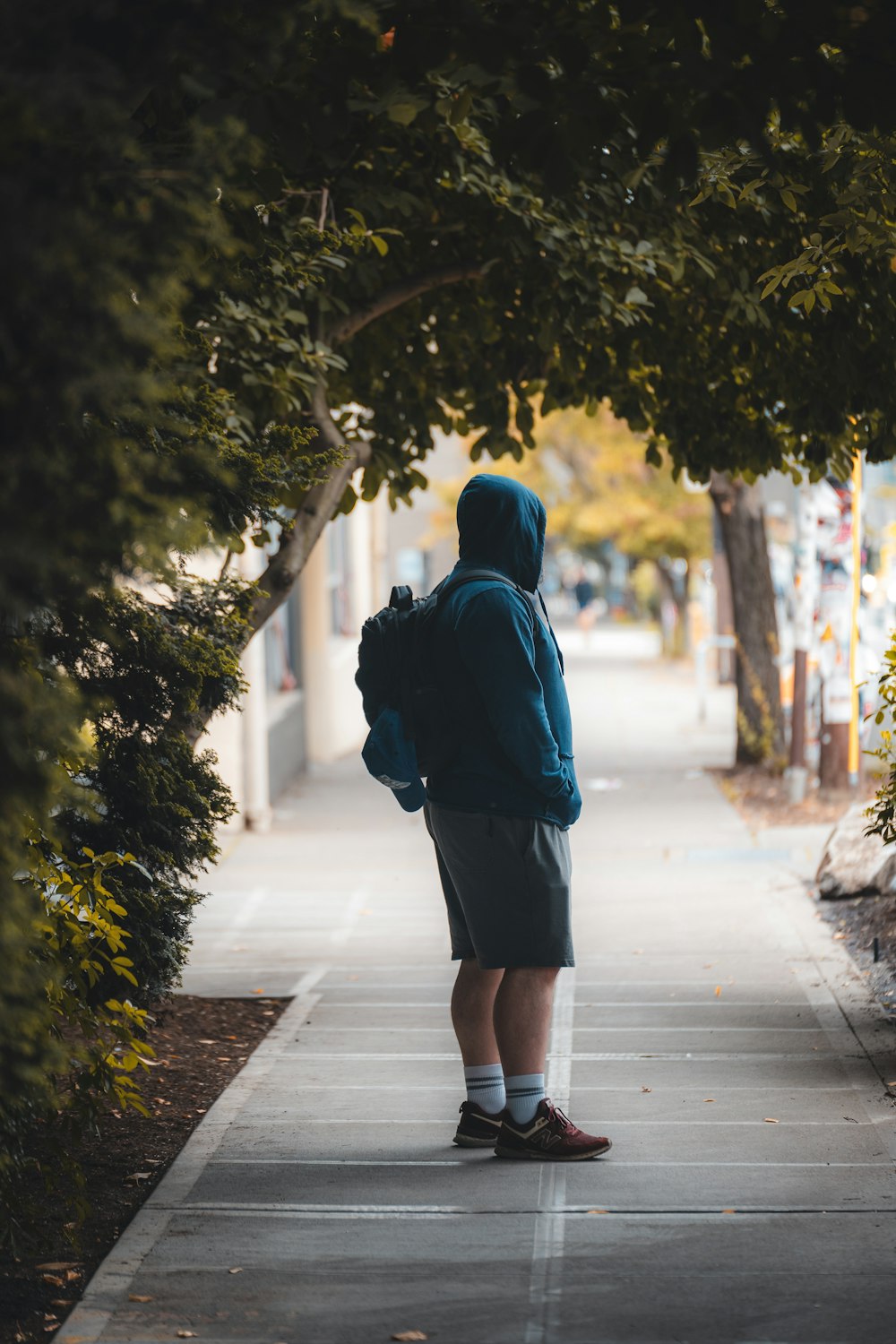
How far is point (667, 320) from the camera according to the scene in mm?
7332

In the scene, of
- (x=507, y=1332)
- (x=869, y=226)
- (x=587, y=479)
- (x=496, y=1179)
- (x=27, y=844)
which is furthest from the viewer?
(x=587, y=479)

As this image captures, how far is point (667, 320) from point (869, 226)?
1916 millimetres

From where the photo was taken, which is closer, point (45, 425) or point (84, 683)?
point (45, 425)

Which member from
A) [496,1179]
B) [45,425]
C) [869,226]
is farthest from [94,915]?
[869,226]

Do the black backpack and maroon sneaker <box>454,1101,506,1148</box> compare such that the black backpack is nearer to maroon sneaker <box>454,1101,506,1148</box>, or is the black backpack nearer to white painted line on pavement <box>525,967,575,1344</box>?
maroon sneaker <box>454,1101,506,1148</box>

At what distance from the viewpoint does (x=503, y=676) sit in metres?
4.58

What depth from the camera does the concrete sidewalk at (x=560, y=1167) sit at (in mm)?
3785

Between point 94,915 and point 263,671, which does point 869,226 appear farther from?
point 263,671

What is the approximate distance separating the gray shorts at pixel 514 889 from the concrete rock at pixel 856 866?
4.38 meters

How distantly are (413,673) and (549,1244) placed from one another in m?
1.58

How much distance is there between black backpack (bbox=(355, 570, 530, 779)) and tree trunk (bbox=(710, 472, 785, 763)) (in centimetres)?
1109

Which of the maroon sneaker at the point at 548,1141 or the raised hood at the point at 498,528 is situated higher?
the raised hood at the point at 498,528

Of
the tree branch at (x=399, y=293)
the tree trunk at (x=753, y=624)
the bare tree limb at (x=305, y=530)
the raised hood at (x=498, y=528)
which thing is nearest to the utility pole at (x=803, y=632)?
the tree trunk at (x=753, y=624)

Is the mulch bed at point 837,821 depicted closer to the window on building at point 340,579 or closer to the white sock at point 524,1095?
the white sock at point 524,1095
